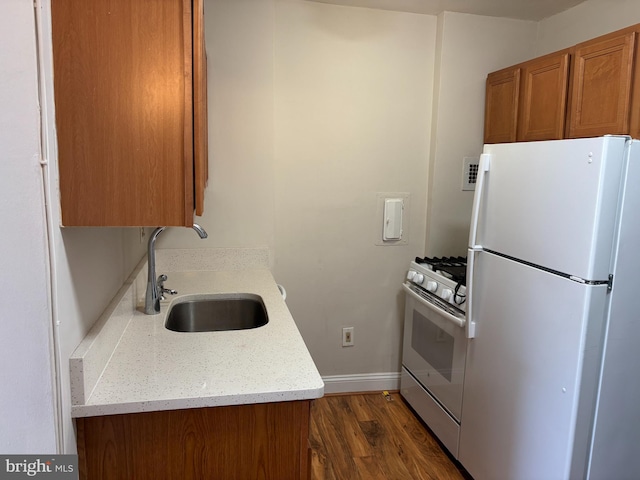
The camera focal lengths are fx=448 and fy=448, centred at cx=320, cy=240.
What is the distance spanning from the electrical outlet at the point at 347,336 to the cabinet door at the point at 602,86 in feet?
5.51

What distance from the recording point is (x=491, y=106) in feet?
8.89

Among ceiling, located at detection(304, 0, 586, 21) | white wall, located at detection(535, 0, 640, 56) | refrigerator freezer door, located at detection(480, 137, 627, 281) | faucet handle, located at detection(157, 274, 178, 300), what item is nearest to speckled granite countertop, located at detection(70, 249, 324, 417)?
faucet handle, located at detection(157, 274, 178, 300)

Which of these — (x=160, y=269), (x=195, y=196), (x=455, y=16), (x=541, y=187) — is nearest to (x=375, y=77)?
(x=455, y=16)

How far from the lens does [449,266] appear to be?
102 inches

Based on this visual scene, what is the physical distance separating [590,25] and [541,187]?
1.38 metres

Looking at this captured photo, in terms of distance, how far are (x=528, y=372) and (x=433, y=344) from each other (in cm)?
78

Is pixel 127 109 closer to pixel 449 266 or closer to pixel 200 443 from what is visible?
pixel 200 443

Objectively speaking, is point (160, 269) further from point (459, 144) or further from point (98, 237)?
point (459, 144)

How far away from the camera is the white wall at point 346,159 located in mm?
2643

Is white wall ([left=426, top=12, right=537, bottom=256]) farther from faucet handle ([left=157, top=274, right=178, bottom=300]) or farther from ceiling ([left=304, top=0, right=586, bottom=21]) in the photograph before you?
faucet handle ([left=157, top=274, right=178, bottom=300])

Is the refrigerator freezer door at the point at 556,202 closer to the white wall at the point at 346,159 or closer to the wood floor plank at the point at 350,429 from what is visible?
the white wall at the point at 346,159

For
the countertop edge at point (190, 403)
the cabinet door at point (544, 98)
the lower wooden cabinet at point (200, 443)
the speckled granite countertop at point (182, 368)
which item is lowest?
the lower wooden cabinet at point (200, 443)

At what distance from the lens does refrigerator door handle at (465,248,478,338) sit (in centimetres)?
200

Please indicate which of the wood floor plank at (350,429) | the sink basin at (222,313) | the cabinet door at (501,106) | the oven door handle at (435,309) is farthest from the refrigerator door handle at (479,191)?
the wood floor plank at (350,429)
